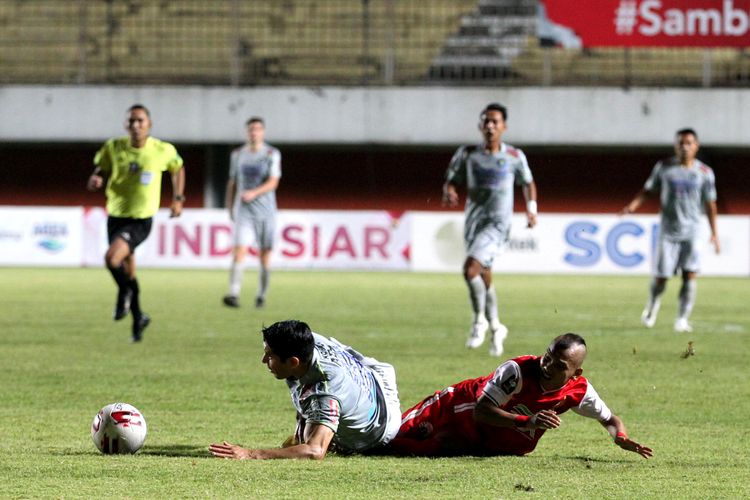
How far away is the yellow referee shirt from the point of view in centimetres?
1289

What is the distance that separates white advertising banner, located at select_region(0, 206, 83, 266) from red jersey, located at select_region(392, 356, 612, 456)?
20.6 m

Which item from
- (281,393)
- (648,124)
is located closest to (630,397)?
(281,393)

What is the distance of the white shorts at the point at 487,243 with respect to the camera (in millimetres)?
12331

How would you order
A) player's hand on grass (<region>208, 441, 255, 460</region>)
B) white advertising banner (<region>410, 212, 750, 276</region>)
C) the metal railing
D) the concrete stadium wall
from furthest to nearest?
the metal railing
the concrete stadium wall
white advertising banner (<region>410, 212, 750, 276</region>)
player's hand on grass (<region>208, 441, 255, 460</region>)

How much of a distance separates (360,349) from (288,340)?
5858 millimetres

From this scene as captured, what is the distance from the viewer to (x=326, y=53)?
104 feet

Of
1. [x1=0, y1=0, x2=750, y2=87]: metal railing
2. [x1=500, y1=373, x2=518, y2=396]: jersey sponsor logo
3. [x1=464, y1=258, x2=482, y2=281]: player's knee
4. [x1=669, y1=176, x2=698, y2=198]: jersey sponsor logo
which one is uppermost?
[x1=0, y1=0, x2=750, y2=87]: metal railing

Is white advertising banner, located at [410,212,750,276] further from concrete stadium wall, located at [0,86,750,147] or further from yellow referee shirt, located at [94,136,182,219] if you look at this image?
yellow referee shirt, located at [94,136,182,219]

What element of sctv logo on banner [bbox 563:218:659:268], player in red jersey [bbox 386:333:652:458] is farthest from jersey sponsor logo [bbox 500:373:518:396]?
sctv logo on banner [bbox 563:218:659:268]

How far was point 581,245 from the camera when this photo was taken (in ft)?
83.4

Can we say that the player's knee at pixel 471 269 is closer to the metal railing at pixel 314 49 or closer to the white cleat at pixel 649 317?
the white cleat at pixel 649 317

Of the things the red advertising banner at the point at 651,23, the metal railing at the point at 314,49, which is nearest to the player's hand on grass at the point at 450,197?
the red advertising banner at the point at 651,23

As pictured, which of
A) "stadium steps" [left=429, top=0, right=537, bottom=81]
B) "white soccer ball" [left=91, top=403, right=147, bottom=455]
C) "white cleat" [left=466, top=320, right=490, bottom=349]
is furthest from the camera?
"stadium steps" [left=429, top=0, right=537, bottom=81]

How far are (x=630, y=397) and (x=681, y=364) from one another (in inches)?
88.0
